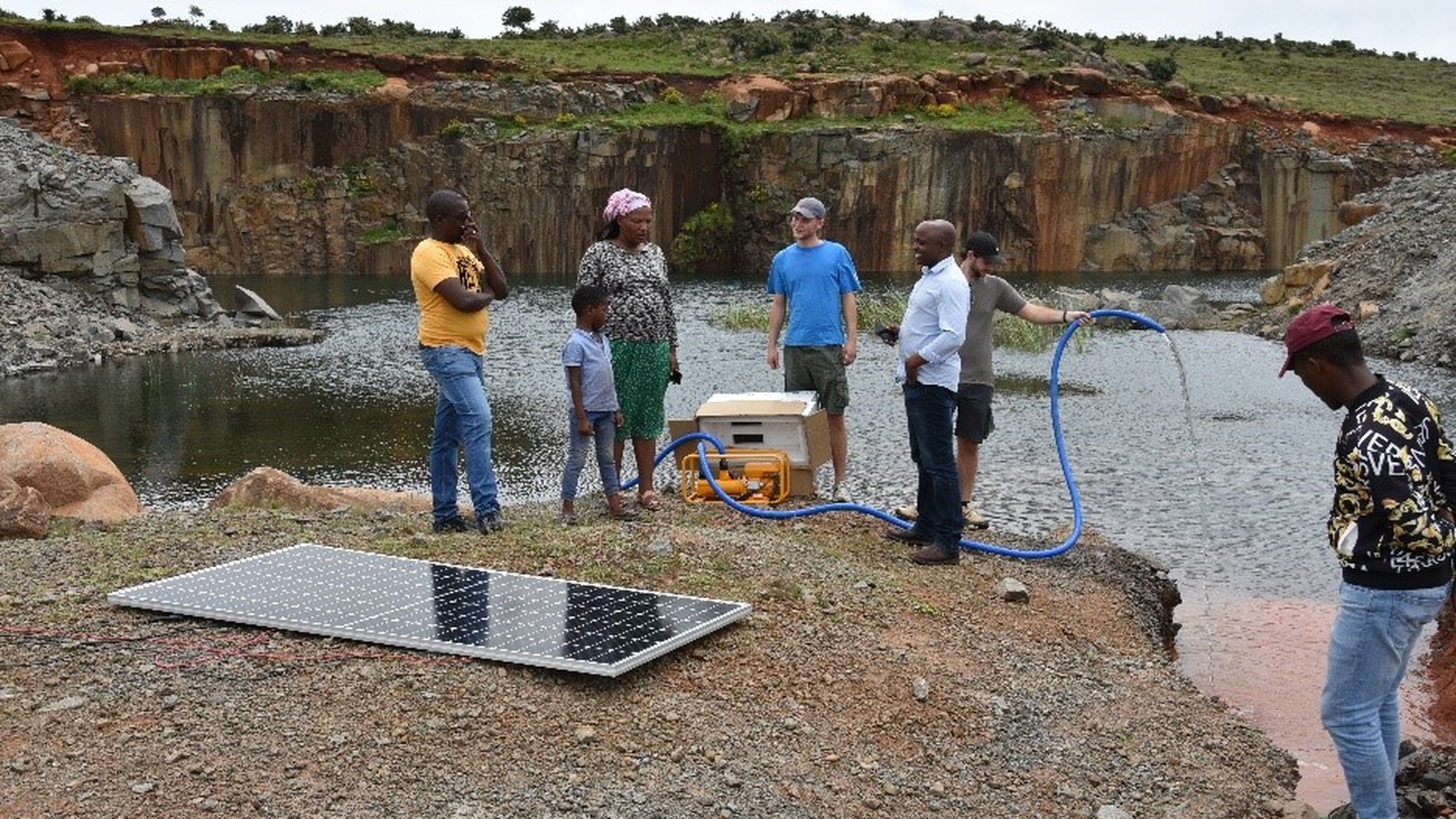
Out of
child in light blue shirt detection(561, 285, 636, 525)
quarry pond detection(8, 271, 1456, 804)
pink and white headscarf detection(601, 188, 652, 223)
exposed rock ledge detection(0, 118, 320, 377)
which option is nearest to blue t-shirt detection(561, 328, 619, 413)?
child in light blue shirt detection(561, 285, 636, 525)

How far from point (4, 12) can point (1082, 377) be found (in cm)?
4494

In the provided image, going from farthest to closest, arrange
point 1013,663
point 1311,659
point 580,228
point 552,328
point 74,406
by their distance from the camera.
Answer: point 580,228
point 552,328
point 74,406
point 1311,659
point 1013,663

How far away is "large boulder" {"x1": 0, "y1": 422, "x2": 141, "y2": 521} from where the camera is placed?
9.78 metres

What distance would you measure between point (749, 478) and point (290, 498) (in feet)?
10.8

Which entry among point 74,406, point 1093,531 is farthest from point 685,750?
point 74,406

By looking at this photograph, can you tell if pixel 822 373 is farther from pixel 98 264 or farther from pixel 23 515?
pixel 98 264

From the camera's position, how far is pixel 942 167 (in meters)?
49.4

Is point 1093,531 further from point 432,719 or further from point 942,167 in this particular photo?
point 942,167

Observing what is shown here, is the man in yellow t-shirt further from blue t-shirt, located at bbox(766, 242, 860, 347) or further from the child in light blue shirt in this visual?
blue t-shirt, located at bbox(766, 242, 860, 347)

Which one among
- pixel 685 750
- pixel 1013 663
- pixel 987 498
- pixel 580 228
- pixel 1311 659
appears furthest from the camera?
pixel 580 228

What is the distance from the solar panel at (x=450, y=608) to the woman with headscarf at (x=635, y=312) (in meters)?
2.44

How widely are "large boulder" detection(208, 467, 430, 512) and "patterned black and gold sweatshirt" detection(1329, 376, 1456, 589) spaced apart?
6696mm

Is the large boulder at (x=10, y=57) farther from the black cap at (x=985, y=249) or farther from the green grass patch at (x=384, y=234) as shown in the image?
the black cap at (x=985, y=249)

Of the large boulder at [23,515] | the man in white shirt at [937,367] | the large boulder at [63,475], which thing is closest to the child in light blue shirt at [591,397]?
the man in white shirt at [937,367]
